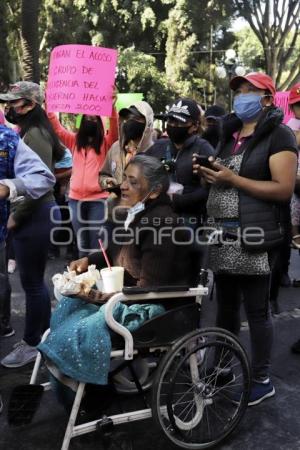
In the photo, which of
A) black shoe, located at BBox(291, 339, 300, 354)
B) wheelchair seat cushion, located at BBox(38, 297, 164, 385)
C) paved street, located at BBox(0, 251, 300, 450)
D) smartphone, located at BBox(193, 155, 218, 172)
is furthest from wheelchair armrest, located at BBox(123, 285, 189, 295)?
black shoe, located at BBox(291, 339, 300, 354)

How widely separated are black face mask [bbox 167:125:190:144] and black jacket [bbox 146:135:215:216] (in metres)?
0.04

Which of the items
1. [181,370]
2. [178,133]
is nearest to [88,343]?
[181,370]

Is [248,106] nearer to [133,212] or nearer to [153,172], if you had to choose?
[153,172]

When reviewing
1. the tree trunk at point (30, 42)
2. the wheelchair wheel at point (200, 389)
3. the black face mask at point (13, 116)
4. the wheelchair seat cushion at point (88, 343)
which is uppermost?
the tree trunk at point (30, 42)

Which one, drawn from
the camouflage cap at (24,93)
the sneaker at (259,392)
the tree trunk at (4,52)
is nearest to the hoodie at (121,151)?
the camouflage cap at (24,93)

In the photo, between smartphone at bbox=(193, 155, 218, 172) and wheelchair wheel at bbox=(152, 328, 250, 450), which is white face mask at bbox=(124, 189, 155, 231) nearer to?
smartphone at bbox=(193, 155, 218, 172)

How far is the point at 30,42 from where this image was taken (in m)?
10.9

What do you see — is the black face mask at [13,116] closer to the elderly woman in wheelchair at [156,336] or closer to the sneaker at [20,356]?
the elderly woman in wheelchair at [156,336]

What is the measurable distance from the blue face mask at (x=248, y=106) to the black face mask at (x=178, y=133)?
2.30ft

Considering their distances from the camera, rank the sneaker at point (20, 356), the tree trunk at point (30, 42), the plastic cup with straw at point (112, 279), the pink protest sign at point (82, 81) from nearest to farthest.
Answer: the plastic cup with straw at point (112, 279)
the sneaker at point (20, 356)
the pink protest sign at point (82, 81)
the tree trunk at point (30, 42)

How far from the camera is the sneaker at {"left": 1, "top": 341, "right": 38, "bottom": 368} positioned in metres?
3.31

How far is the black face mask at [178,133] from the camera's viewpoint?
10.9 ft

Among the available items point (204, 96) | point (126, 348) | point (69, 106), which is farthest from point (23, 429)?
point (204, 96)

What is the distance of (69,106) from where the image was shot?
413 cm
